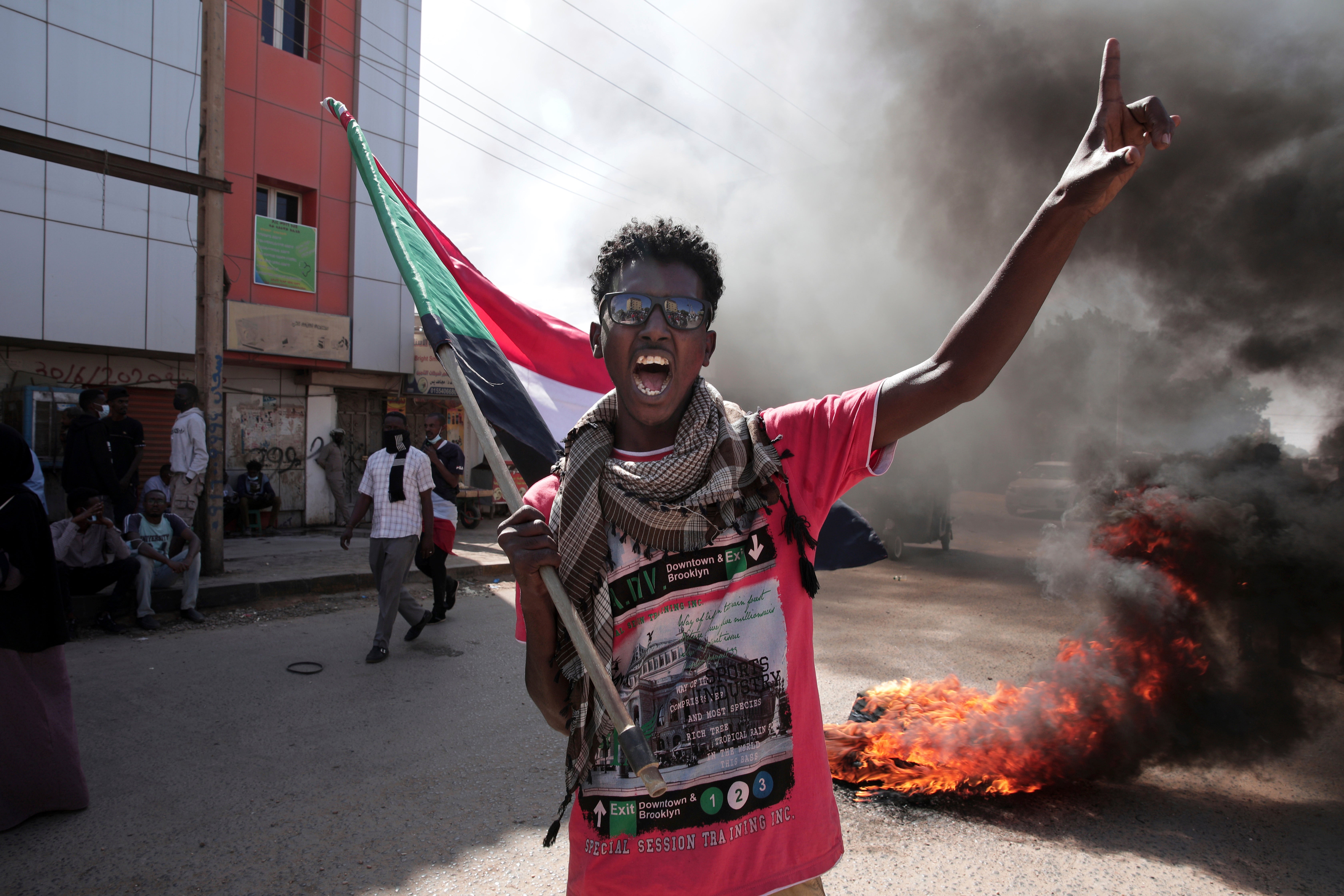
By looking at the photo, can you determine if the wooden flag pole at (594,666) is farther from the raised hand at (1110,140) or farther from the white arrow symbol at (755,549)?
the raised hand at (1110,140)

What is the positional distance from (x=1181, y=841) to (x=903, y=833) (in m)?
1.13

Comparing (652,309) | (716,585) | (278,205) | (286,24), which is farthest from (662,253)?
(286,24)

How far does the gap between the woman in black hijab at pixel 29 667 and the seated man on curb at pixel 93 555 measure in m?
3.23

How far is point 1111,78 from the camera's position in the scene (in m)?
1.34

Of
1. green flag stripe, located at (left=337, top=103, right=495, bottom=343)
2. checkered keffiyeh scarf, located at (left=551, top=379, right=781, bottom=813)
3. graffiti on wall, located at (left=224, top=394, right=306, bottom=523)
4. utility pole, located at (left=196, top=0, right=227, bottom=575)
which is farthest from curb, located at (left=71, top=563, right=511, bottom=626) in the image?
checkered keffiyeh scarf, located at (left=551, top=379, right=781, bottom=813)

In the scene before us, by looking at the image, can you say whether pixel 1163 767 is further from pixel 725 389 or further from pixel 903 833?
pixel 725 389

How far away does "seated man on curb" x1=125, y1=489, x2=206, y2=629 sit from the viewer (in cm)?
656

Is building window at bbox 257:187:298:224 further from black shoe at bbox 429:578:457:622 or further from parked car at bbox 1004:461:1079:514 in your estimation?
parked car at bbox 1004:461:1079:514

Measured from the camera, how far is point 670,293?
1610 millimetres

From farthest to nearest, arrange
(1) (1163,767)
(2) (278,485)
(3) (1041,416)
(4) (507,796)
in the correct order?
(3) (1041,416) → (2) (278,485) → (1) (1163,767) → (4) (507,796)

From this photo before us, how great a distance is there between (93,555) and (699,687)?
6.63 m

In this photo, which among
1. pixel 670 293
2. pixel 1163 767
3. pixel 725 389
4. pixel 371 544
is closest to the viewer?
pixel 670 293

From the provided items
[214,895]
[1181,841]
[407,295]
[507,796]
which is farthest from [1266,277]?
[407,295]

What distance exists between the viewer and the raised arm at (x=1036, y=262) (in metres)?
1.28
